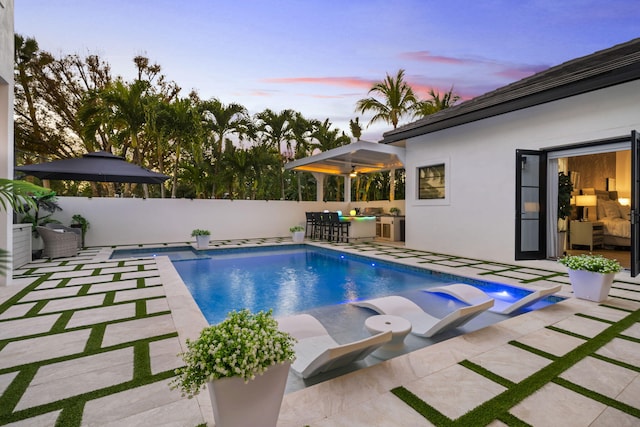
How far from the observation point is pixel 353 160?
10523mm

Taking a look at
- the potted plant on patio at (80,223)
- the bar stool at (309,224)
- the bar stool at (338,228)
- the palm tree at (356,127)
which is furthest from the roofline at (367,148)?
the potted plant on patio at (80,223)

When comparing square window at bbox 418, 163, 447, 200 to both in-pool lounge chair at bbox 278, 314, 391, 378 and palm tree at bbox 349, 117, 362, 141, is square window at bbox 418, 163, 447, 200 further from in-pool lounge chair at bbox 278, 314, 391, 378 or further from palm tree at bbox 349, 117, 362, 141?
palm tree at bbox 349, 117, 362, 141

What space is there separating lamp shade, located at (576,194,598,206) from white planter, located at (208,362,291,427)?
388 inches

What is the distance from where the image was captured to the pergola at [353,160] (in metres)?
8.70

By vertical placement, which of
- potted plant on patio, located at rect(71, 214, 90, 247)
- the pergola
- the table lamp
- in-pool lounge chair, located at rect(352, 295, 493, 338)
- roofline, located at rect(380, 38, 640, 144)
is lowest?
in-pool lounge chair, located at rect(352, 295, 493, 338)

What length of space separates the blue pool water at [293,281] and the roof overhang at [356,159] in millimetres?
3110

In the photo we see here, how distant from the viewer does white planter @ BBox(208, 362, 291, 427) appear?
1.26m

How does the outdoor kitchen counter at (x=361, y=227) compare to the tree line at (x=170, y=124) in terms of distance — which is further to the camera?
the outdoor kitchen counter at (x=361, y=227)

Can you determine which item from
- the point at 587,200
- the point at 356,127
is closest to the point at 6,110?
the point at 587,200

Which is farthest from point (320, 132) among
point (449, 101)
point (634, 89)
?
point (634, 89)

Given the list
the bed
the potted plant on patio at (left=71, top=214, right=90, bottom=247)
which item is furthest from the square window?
the potted plant on patio at (left=71, top=214, right=90, bottom=247)

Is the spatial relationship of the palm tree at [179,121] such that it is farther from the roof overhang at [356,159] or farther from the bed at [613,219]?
the bed at [613,219]

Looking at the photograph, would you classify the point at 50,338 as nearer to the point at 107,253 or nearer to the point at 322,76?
the point at 107,253

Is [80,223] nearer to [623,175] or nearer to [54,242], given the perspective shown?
[54,242]
